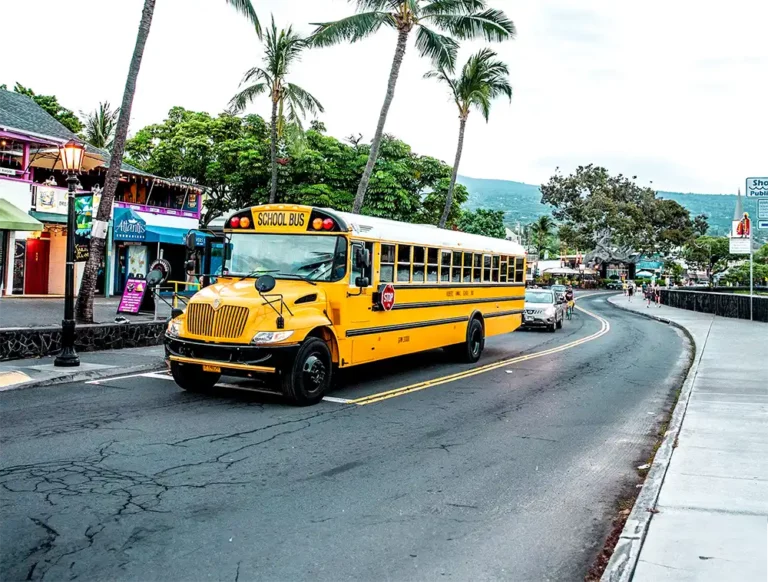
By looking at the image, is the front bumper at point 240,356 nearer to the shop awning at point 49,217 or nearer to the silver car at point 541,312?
the silver car at point 541,312

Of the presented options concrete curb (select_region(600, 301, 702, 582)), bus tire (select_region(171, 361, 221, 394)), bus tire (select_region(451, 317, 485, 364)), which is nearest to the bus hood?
bus tire (select_region(171, 361, 221, 394))

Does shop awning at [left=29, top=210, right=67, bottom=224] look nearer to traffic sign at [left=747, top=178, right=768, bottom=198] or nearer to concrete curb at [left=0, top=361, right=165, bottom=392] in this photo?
concrete curb at [left=0, top=361, right=165, bottom=392]

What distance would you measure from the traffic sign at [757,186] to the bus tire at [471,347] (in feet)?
22.5

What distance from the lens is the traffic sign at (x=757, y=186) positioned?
51.6ft

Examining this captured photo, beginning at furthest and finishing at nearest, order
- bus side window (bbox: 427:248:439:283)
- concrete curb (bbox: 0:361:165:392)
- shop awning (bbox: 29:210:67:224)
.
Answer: shop awning (bbox: 29:210:67:224)
bus side window (bbox: 427:248:439:283)
concrete curb (bbox: 0:361:165:392)

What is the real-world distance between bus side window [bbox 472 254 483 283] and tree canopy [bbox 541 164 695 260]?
7268 centimetres

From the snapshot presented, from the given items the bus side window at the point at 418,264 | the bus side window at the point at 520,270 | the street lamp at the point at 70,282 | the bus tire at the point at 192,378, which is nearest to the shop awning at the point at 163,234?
the bus side window at the point at 520,270

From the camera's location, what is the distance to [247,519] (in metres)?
5.30

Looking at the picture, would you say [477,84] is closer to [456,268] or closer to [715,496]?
[456,268]

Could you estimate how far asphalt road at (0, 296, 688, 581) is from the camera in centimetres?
462

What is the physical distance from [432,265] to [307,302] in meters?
4.31

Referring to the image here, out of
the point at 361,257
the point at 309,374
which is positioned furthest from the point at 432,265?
the point at 309,374

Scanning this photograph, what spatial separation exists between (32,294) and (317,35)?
15459 millimetres

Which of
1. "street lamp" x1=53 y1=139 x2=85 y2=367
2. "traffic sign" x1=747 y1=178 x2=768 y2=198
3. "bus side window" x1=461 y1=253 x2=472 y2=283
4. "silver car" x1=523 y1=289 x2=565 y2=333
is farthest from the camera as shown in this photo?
"silver car" x1=523 y1=289 x2=565 y2=333
